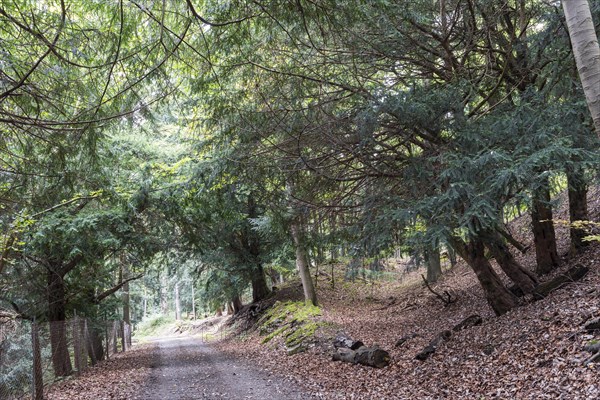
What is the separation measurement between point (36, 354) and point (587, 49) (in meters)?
9.36

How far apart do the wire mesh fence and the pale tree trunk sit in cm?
904

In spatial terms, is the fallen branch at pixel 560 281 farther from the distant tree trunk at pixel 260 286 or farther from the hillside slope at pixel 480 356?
the distant tree trunk at pixel 260 286

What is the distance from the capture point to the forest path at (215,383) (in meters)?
8.10

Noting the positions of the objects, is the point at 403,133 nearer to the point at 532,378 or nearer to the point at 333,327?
the point at 532,378

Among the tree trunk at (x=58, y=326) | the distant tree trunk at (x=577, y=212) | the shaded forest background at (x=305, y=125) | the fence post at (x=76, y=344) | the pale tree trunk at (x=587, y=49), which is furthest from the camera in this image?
the fence post at (x=76, y=344)

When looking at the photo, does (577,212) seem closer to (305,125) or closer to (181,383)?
(305,125)

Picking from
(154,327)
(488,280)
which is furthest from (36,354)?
(154,327)

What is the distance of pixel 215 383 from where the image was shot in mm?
9383

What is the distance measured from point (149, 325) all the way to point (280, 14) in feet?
169

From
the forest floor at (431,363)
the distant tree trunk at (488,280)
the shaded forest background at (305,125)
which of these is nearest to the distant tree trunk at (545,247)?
the shaded forest background at (305,125)

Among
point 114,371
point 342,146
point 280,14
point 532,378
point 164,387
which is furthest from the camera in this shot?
point 114,371

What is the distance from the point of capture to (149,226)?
13227mm

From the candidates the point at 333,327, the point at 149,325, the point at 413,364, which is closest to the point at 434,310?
the point at 333,327

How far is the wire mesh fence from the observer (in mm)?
7754
